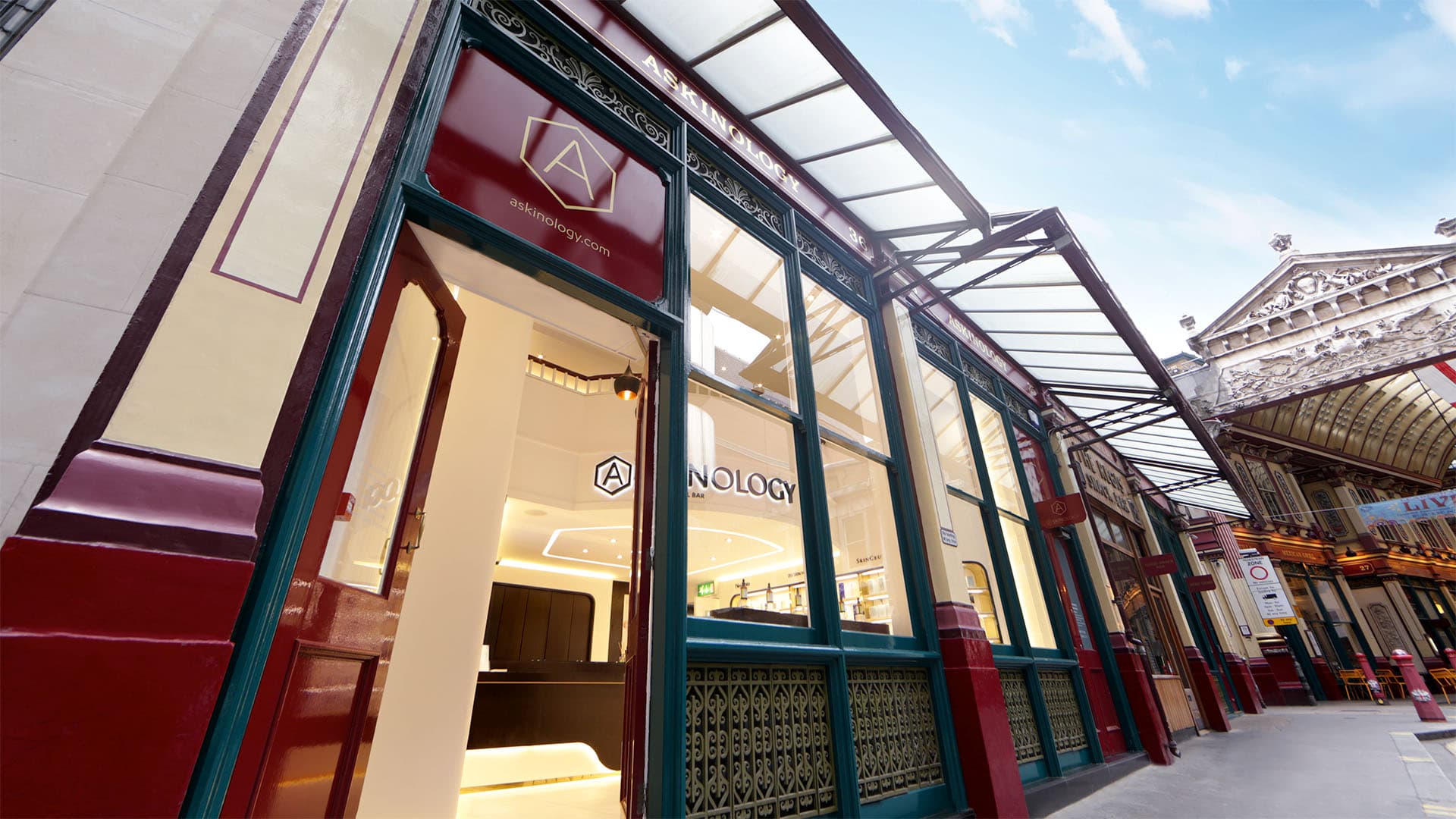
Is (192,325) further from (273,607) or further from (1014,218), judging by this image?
(1014,218)

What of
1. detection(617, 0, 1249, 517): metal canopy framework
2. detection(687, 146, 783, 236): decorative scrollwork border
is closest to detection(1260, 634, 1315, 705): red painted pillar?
detection(617, 0, 1249, 517): metal canopy framework

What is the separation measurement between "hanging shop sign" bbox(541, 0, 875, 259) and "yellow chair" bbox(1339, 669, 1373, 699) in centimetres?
1794

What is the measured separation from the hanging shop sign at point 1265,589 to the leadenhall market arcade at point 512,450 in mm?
7618

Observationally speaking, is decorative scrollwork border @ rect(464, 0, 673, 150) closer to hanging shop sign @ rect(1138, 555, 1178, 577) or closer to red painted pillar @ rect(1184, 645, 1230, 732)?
hanging shop sign @ rect(1138, 555, 1178, 577)

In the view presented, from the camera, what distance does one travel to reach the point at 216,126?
1737mm

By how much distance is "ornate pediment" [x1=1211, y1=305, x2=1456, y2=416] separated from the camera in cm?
928

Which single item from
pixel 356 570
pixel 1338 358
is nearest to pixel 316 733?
pixel 356 570

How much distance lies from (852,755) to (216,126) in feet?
11.8

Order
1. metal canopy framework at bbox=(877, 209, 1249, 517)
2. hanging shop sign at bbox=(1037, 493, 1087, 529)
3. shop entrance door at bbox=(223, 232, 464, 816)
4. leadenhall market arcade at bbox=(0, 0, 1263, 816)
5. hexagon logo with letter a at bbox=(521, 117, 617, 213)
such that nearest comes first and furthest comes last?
leadenhall market arcade at bbox=(0, 0, 1263, 816) < shop entrance door at bbox=(223, 232, 464, 816) < hexagon logo with letter a at bbox=(521, 117, 617, 213) < metal canopy framework at bbox=(877, 209, 1249, 517) < hanging shop sign at bbox=(1037, 493, 1087, 529)

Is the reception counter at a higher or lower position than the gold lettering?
lower

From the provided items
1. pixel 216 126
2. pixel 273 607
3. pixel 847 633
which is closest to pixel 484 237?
pixel 216 126

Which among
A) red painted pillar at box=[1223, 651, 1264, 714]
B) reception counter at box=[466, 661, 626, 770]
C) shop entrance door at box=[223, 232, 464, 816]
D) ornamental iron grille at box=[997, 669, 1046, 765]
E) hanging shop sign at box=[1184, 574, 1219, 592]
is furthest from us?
red painted pillar at box=[1223, 651, 1264, 714]

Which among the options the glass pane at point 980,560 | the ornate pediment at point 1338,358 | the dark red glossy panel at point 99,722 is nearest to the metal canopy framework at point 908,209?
the glass pane at point 980,560

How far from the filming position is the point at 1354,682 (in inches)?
525
